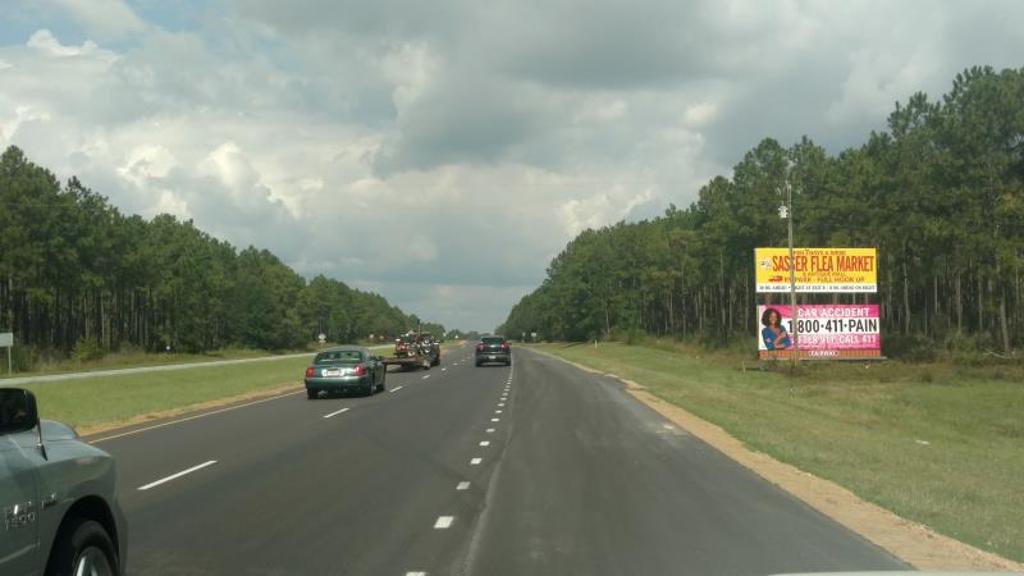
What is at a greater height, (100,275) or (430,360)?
(100,275)

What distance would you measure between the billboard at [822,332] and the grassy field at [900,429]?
1.68 m

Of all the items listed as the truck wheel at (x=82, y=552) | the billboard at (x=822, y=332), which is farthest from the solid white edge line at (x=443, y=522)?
the billboard at (x=822, y=332)

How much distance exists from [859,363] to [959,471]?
127 ft

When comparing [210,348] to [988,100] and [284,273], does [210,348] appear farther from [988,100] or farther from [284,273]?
[988,100]

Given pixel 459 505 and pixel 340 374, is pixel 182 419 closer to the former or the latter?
pixel 340 374

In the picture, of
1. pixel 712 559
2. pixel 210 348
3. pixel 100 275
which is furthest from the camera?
pixel 210 348

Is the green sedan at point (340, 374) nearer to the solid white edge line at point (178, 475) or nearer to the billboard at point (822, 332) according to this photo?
the solid white edge line at point (178, 475)

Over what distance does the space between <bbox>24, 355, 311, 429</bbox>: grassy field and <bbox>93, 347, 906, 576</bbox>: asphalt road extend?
25.7 feet

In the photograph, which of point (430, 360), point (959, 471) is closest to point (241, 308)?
point (430, 360)

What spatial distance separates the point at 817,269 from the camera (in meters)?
55.2

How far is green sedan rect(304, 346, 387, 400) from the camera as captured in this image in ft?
98.1

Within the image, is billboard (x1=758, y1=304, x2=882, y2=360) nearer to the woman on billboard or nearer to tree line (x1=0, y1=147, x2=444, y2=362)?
the woman on billboard

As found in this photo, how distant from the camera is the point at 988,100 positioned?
190 feet

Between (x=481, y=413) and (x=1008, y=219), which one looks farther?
(x=1008, y=219)
